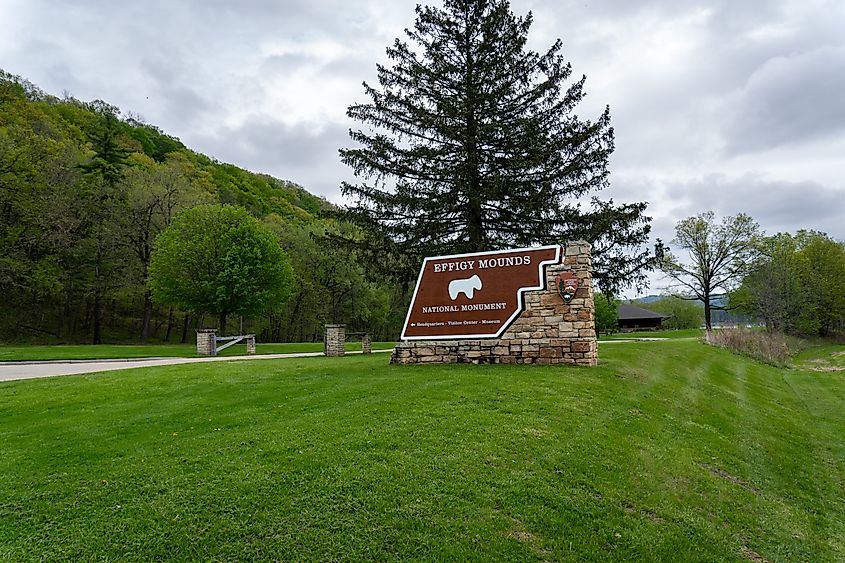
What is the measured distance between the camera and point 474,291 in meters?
11.1

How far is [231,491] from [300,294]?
3589 cm

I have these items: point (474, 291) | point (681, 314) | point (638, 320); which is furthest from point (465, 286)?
point (681, 314)

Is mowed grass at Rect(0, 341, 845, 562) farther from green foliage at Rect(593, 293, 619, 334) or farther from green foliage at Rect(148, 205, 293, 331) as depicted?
green foliage at Rect(593, 293, 619, 334)

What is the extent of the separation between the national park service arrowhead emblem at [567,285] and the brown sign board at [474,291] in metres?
0.32

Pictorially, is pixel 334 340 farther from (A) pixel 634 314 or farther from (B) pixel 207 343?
(A) pixel 634 314

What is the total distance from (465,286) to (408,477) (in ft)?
23.8

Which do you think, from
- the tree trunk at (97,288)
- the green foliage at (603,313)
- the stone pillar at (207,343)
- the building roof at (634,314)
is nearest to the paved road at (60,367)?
the stone pillar at (207,343)

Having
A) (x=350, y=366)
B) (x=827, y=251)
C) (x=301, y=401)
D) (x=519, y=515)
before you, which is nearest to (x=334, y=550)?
(x=519, y=515)

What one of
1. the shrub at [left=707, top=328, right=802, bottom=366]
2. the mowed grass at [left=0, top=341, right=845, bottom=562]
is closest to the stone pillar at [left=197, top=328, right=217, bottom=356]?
the mowed grass at [left=0, top=341, right=845, bottom=562]

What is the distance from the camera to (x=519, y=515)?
12.1 feet

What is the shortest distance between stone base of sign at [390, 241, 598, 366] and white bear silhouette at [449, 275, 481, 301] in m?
1.11

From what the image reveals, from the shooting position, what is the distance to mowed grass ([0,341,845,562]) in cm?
334

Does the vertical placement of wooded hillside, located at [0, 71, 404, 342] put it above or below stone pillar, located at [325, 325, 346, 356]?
above

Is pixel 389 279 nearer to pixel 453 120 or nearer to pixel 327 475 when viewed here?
pixel 453 120
